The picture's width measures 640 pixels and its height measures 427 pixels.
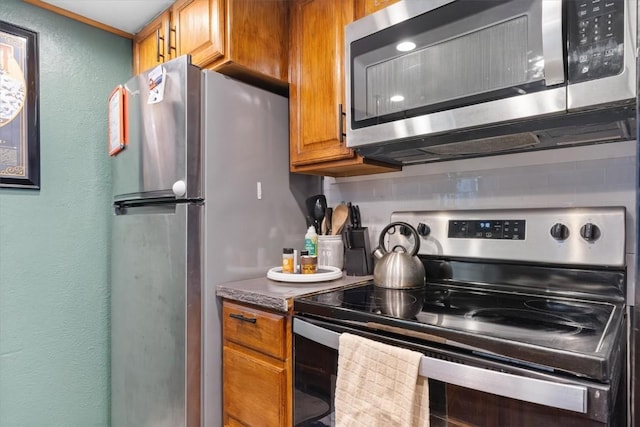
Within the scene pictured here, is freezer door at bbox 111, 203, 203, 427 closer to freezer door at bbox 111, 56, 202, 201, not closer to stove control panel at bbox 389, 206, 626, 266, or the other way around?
freezer door at bbox 111, 56, 202, 201

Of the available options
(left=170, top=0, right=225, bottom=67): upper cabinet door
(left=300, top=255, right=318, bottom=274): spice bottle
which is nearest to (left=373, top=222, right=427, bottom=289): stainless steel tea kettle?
(left=300, top=255, right=318, bottom=274): spice bottle

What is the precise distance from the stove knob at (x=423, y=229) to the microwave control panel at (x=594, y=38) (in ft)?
2.32

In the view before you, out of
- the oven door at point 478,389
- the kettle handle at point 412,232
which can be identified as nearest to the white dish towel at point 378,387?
the oven door at point 478,389

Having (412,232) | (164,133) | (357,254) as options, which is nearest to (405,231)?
(412,232)

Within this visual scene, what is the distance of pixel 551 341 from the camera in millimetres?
732

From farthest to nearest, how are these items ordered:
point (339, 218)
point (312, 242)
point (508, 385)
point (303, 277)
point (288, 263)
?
point (339, 218)
point (312, 242)
point (288, 263)
point (303, 277)
point (508, 385)

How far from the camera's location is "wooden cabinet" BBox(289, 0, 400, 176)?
4.79 ft

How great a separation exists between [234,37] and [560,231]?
1.39 m

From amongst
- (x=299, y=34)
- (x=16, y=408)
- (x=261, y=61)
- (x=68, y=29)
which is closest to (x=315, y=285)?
(x=261, y=61)

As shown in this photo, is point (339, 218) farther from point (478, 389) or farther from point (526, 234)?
point (478, 389)

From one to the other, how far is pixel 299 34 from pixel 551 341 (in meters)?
1.48

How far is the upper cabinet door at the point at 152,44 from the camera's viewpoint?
177 centimetres

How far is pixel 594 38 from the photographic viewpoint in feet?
2.84

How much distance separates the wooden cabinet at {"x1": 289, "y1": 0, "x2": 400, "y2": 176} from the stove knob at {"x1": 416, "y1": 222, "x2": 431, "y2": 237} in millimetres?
288
